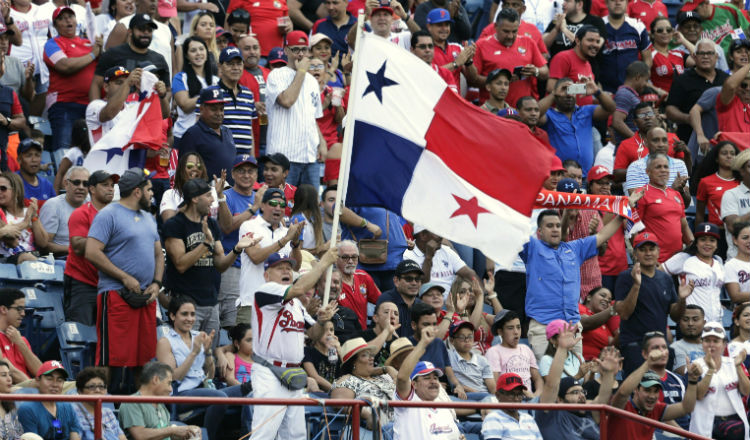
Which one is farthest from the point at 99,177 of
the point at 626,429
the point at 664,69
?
the point at 664,69

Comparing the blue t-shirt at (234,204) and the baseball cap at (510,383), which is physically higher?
the blue t-shirt at (234,204)

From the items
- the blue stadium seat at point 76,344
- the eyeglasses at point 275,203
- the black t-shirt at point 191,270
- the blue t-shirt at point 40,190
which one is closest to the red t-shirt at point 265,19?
the blue t-shirt at point 40,190

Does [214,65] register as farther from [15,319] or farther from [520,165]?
[520,165]

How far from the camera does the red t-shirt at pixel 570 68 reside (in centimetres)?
1919

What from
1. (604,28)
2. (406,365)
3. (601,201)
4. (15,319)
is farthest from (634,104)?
(15,319)

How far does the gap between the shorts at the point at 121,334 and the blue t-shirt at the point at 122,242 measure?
174mm

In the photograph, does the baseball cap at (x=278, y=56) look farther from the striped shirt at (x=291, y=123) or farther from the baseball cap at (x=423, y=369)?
the baseball cap at (x=423, y=369)

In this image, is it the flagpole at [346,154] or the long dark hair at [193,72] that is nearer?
the flagpole at [346,154]

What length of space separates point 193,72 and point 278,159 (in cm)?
200

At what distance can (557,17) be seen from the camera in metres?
20.1

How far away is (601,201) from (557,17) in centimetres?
602

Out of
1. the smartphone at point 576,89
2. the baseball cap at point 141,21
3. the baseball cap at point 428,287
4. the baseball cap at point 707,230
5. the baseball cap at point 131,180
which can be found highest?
the baseball cap at point 141,21

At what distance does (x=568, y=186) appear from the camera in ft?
51.4

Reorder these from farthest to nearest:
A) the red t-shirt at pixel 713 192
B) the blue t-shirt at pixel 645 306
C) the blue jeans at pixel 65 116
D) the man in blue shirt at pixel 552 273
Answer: the red t-shirt at pixel 713 192, the blue jeans at pixel 65 116, the blue t-shirt at pixel 645 306, the man in blue shirt at pixel 552 273
